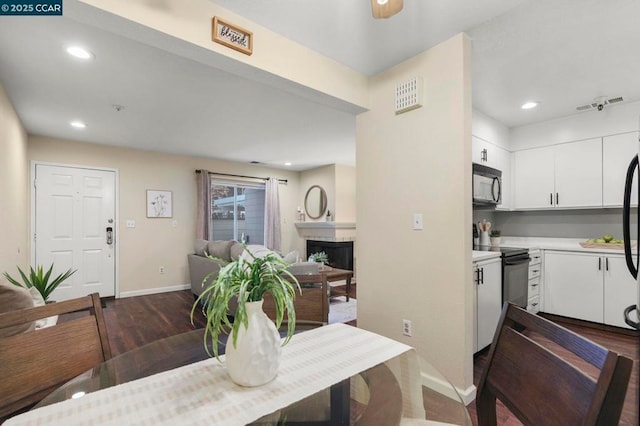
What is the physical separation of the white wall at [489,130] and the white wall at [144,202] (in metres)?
4.45

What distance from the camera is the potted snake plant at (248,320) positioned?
865 mm

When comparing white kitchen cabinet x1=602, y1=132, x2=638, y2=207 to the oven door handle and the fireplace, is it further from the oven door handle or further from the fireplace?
the fireplace

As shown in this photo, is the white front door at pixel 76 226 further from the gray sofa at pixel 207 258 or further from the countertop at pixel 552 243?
the countertop at pixel 552 243

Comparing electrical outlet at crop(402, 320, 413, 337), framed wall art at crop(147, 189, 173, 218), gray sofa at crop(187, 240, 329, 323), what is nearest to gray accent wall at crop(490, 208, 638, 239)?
electrical outlet at crop(402, 320, 413, 337)

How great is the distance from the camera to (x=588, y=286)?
3256mm

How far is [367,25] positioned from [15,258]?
414 centimetres

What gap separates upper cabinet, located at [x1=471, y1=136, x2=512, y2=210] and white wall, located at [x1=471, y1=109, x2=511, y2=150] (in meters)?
0.06

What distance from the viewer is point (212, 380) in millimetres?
926

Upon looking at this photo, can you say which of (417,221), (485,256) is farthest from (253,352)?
(485,256)

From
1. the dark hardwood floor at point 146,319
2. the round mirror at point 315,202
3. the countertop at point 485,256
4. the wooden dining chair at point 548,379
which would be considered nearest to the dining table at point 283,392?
the wooden dining chair at point 548,379

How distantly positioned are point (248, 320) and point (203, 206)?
5.03m

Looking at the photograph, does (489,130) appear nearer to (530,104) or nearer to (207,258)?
(530,104)

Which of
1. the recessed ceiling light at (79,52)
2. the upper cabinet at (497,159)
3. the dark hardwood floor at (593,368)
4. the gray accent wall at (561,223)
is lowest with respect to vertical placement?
the dark hardwood floor at (593,368)

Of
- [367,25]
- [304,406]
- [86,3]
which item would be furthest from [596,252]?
[86,3]
